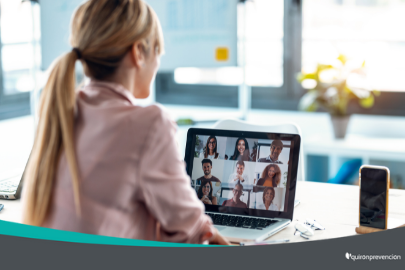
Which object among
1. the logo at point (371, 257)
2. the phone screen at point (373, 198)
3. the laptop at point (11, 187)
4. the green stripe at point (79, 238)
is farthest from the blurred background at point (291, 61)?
the green stripe at point (79, 238)

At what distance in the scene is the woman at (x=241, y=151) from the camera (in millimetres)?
1316

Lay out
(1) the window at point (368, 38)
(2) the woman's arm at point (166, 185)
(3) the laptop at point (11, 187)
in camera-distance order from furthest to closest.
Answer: (1) the window at point (368, 38)
(3) the laptop at point (11, 187)
(2) the woman's arm at point (166, 185)

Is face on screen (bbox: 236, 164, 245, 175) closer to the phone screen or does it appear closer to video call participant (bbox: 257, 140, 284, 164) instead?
video call participant (bbox: 257, 140, 284, 164)

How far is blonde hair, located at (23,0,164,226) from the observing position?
0.91 metres

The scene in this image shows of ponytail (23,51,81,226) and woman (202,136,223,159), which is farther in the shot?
woman (202,136,223,159)

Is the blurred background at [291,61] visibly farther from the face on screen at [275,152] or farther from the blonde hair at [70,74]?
the blonde hair at [70,74]

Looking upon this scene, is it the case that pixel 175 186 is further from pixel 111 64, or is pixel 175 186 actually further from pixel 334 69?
pixel 334 69

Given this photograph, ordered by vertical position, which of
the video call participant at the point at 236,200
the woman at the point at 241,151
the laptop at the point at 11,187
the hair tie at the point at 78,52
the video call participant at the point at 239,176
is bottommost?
the laptop at the point at 11,187

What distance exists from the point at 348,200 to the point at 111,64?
37.1 inches

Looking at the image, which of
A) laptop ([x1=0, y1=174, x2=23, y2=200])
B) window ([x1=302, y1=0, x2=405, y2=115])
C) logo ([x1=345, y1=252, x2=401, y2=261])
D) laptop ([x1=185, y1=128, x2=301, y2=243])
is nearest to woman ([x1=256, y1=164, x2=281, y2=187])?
laptop ([x1=185, y1=128, x2=301, y2=243])

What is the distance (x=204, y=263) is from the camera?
0.96 m

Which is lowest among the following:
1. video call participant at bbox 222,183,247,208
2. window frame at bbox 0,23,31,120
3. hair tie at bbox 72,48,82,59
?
video call participant at bbox 222,183,247,208

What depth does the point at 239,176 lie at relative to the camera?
1.30 metres

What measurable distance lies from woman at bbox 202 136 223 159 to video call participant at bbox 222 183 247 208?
12 cm
